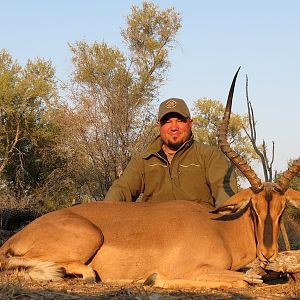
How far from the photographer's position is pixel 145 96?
27.8m

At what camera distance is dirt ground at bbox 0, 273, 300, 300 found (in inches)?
194

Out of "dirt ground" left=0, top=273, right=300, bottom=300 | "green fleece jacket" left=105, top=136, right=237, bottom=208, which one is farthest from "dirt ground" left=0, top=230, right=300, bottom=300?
"green fleece jacket" left=105, top=136, right=237, bottom=208

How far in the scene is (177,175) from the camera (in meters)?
8.07

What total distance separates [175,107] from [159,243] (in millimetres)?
2242

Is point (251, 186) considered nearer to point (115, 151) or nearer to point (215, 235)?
point (215, 235)

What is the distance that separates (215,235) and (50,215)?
1760mm

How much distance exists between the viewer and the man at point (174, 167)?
8016mm

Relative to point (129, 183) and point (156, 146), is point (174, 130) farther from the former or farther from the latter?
point (129, 183)

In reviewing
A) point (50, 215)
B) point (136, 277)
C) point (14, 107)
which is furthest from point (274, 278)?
point (14, 107)

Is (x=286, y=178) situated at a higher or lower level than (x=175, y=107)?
lower

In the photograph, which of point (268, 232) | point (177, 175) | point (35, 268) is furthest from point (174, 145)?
point (35, 268)

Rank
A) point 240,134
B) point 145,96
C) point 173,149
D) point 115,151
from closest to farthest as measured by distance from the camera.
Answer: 1. point 173,149
2. point 115,151
3. point 145,96
4. point 240,134

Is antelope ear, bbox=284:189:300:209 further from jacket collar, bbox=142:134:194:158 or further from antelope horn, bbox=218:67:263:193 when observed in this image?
jacket collar, bbox=142:134:194:158

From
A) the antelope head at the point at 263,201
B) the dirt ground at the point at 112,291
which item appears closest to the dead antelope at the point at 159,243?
the antelope head at the point at 263,201
